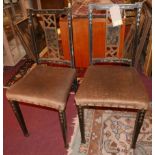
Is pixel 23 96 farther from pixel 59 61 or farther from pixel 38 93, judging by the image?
pixel 59 61

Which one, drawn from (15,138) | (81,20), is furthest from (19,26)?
(15,138)

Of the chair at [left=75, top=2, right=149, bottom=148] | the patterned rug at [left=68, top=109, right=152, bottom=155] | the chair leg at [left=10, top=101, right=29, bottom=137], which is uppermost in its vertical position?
the chair at [left=75, top=2, right=149, bottom=148]

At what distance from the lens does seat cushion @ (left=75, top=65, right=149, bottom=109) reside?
1202 millimetres

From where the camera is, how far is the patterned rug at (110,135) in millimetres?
1452

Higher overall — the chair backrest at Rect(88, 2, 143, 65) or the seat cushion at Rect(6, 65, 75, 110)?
the chair backrest at Rect(88, 2, 143, 65)

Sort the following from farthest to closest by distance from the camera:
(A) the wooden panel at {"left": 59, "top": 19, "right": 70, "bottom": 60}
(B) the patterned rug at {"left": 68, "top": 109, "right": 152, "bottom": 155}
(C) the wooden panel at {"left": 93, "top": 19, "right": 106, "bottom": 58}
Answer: (A) the wooden panel at {"left": 59, "top": 19, "right": 70, "bottom": 60} < (C) the wooden panel at {"left": 93, "top": 19, "right": 106, "bottom": 58} < (B) the patterned rug at {"left": 68, "top": 109, "right": 152, "bottom": 155}

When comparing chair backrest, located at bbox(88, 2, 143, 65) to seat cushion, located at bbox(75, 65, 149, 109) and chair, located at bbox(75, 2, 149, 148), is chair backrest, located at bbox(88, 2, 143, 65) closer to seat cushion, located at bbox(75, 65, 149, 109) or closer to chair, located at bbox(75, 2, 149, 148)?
chair, located at bbox(75, 2, 149, 148)

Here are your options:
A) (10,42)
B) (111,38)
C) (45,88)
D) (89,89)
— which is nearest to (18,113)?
(45,88)

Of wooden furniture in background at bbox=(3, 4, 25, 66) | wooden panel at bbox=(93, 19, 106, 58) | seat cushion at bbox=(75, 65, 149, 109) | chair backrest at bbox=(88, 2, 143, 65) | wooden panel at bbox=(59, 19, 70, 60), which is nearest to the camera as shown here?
seat cushion at bbox=(75, 65, 149, 109)

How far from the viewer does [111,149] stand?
146 cm

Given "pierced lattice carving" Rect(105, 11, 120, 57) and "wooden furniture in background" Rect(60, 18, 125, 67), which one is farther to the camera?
"wooden furniture in background" Rect(60, 18, 125, 67)

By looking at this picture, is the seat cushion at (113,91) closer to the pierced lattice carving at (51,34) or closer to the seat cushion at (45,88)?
the seat cushion at (45,88)

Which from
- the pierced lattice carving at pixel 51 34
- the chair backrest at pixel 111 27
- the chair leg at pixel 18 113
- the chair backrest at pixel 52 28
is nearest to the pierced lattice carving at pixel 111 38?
the chair backrest at pixel 111 27

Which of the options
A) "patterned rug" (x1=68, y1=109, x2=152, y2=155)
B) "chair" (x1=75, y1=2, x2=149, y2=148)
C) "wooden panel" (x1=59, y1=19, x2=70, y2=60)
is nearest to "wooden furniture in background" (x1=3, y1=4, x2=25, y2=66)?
"wooden panel" (x1=59, y1=19, x2=70, y2=60)
